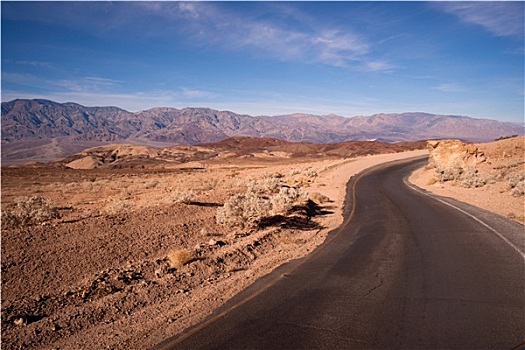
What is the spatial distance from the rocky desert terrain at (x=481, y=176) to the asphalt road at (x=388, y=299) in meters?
6.77

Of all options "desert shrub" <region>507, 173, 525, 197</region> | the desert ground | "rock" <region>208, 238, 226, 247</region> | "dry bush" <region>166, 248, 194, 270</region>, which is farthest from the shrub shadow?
"desert shrub" <region>507, 173, 525, 197</region>

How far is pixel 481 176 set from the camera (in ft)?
88.0

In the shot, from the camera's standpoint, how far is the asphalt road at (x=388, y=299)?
18.7 feet

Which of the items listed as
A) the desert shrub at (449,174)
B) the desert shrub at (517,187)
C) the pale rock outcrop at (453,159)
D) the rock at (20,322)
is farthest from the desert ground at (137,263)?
the pale rock outcrop at (453,159)

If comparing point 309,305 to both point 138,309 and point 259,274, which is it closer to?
point 259,274

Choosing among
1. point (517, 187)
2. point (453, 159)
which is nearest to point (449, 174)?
point (453, 159)

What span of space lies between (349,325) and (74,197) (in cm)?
2490

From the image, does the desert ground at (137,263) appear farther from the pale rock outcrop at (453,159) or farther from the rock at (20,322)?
the pale rock outcrop at (453,159)

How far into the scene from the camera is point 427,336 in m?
5.70

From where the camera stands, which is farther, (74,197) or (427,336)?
(74,197)

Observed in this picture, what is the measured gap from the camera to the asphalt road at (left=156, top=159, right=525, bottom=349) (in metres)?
5.69

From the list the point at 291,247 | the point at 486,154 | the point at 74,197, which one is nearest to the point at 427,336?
the point at 291,247

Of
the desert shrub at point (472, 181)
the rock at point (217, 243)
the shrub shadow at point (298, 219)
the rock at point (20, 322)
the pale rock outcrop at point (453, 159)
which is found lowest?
the rock at point (20, 322)

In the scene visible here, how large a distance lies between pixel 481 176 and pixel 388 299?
24551 millimetres
